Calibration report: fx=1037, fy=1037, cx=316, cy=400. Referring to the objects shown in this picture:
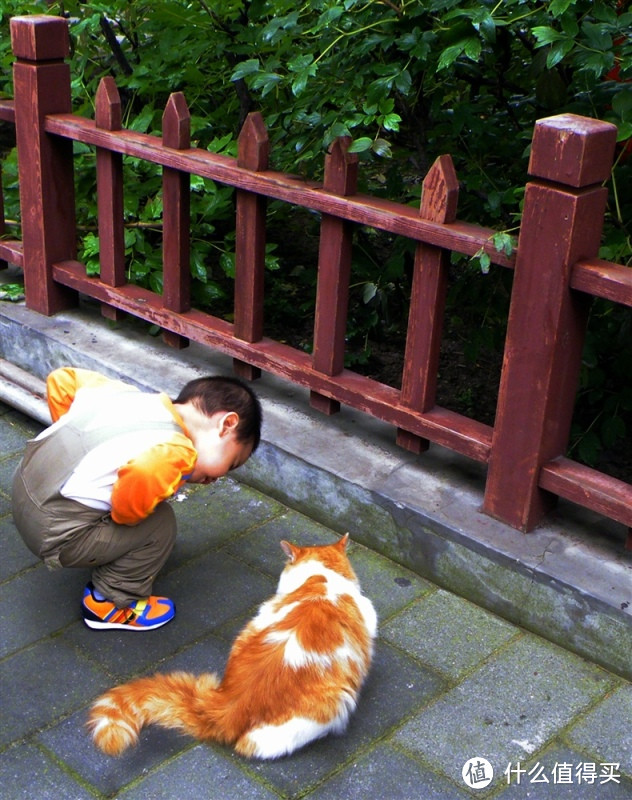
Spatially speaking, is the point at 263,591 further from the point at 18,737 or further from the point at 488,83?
the point at 488,83

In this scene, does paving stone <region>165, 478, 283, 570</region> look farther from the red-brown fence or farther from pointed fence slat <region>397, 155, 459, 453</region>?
pointed fence slat <region>397, 155, 459, 453</region>

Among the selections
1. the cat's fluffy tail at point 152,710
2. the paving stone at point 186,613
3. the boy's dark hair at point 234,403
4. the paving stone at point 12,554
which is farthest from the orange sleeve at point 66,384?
the cat's fluffy tail at point 152,710

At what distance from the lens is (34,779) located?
2.48 metres

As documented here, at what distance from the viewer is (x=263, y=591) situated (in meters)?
3.23

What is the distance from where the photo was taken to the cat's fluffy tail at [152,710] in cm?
256

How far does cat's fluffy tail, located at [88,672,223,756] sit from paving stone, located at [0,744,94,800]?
12 centimetres

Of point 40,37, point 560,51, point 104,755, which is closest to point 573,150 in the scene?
point 560,51

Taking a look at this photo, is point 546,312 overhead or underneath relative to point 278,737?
overhead

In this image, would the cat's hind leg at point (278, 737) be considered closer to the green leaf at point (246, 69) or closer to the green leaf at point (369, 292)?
the green leaf at point (369, 292)

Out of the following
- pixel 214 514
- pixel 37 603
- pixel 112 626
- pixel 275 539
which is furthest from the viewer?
pixel 214 514

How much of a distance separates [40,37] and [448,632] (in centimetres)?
275

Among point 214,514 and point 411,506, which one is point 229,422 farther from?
point 214,514

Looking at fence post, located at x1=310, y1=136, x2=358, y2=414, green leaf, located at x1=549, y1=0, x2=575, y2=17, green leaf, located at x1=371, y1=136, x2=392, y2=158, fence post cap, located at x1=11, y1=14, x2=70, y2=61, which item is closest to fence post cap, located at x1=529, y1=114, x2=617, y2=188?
green leaf, located at x1=549, y1=0, x2=575, y2=17

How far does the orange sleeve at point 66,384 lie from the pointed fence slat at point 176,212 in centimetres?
96
